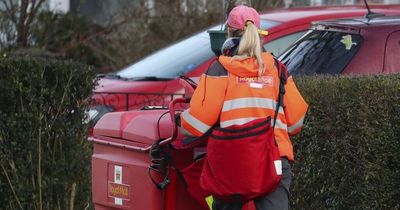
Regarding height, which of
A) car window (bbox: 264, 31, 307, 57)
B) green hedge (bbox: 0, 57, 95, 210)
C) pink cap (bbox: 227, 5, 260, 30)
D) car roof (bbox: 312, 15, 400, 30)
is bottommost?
green hedge (bbox: 0, 57, 95, 210)

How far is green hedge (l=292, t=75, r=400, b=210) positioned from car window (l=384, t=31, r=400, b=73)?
1337 millimetres

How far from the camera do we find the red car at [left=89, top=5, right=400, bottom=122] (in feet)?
27.3

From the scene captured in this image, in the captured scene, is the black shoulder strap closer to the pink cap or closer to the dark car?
the pink cap

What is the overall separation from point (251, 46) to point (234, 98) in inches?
10.9

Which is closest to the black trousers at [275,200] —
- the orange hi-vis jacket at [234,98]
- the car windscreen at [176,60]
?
the orange hi-vis jacket at [234,98]

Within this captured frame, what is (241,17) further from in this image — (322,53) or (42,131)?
(42,131)

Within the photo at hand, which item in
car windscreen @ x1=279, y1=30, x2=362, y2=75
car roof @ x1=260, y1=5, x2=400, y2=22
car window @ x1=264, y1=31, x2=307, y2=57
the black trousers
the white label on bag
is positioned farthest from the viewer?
car roof @ x1=260, y1=5, x2=400, y2=22

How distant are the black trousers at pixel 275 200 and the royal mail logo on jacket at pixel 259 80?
40cm

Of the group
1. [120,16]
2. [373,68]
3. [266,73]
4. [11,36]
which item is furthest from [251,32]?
[120,16]

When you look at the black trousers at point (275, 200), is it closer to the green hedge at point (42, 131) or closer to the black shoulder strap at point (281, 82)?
the black shoulder strap at point (281, 82)

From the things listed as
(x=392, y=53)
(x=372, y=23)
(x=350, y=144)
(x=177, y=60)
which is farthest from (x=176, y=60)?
(x=350, y=144)

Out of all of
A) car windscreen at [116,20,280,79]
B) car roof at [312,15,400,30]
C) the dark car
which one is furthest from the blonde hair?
car windscreen at [116,20,280,79]

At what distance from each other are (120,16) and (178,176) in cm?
A: 1000

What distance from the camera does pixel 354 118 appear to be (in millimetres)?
5027
